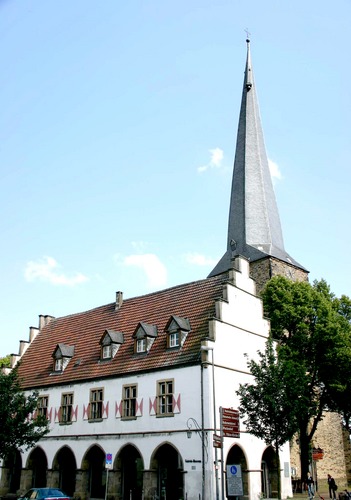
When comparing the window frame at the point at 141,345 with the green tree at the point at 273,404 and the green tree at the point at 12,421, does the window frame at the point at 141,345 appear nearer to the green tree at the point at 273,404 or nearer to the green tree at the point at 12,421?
the green tree at the point at 12,421

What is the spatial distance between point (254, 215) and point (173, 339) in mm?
30065

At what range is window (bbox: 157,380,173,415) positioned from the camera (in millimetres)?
28656

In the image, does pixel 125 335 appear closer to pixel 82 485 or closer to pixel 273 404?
pixel 82 485

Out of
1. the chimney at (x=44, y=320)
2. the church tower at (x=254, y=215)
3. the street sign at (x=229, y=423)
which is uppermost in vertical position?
the church tower at (x=254, y=215)

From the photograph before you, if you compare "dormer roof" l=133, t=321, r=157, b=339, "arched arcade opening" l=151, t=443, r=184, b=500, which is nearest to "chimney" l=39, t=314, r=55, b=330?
"dormer roof" l=133, t=321, r=157, b=339

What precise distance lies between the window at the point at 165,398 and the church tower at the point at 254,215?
23299 millimetres

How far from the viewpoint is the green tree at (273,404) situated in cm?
2459

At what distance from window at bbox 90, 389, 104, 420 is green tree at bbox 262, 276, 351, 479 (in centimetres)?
1155

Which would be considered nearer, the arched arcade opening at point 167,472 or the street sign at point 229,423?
the street sign at point 229,423

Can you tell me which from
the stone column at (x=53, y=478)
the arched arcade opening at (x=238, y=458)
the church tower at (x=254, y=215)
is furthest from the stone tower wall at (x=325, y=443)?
the stone column at (x=53, y=478)

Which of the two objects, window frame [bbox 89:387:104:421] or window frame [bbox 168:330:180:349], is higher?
window frame [bbox 168:330:180:349]

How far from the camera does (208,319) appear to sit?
2936 cm

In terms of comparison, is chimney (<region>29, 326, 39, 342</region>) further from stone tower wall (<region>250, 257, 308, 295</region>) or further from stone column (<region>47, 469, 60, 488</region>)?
stone tower wall (<region>250, 257, 308, 295</region>)

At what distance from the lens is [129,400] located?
30.9 meters
